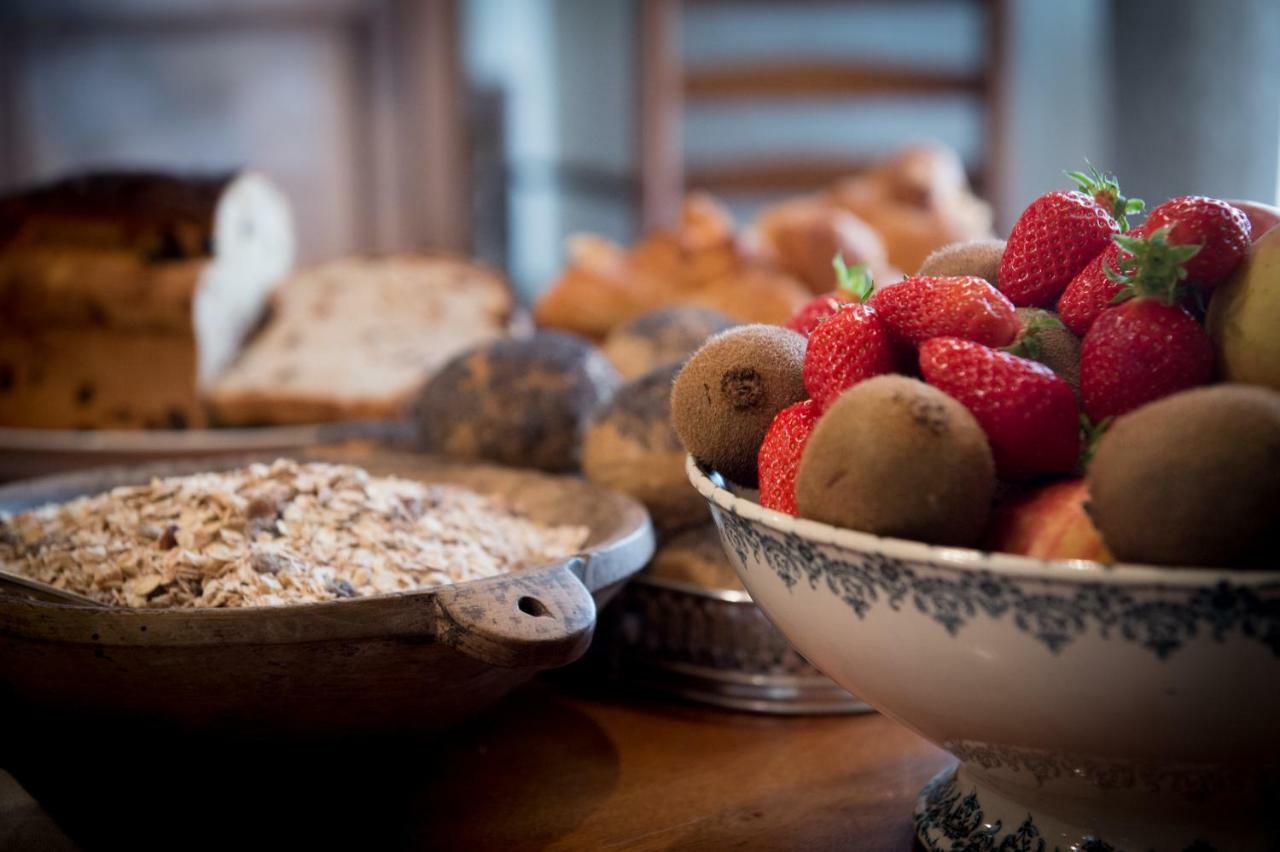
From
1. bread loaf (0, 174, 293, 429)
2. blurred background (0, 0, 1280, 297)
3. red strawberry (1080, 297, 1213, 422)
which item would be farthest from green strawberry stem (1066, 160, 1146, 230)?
blurred background (0, 0, 1280, 297)

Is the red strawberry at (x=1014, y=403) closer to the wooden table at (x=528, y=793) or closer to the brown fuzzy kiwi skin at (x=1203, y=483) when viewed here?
the brown fuzzy kiwi skin at (x=1203, y=483)


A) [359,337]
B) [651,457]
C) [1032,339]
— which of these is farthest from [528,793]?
[359,337]

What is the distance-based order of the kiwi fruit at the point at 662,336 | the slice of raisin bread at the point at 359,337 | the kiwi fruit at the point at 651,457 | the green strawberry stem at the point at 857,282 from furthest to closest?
the slice of raisin bread at the point at 359,337
the kiwi fruit at the point at 662,336
the kiwi fruit at the point at 651,457
the green strawberry stem at the point at 857,282

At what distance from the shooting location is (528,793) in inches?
25.2

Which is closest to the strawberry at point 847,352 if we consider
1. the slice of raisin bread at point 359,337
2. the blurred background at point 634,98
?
the slice of raisin bread at point 359,337

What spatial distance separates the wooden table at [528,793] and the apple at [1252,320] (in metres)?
0.30

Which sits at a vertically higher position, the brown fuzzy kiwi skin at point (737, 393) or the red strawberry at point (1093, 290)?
the red strawberry at point (1093, 290)

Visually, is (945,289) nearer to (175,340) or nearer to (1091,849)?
(1091,849)

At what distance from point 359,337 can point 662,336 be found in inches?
33.8

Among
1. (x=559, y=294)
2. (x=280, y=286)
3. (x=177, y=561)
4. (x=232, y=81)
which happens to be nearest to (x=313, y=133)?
(x=232, y=81)

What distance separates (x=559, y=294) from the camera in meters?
1.64

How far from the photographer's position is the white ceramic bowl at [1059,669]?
39 centimetres

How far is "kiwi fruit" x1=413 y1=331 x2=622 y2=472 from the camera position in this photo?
3.10 feet

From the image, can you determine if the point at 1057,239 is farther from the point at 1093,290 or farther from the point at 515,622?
the point at 515,622
